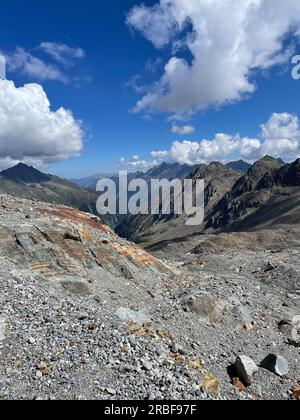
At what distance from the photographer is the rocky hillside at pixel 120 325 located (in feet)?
38.9

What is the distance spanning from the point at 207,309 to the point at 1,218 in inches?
506

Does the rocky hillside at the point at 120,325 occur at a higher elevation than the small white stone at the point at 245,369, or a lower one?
higher

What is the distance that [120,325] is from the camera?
14930mm

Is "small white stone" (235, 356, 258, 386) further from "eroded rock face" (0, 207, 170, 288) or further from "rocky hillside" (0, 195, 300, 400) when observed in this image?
"eroded rock face" (0, 207, 170, 288)
